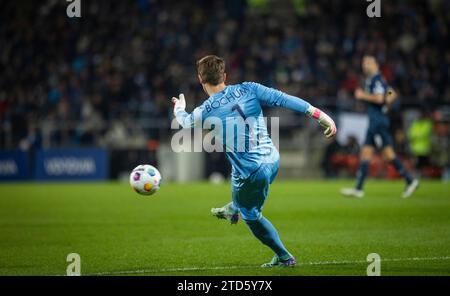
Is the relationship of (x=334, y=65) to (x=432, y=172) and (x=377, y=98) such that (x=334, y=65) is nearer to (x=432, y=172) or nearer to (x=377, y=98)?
(x=432, y=172)

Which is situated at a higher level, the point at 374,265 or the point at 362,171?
the point at 362,171

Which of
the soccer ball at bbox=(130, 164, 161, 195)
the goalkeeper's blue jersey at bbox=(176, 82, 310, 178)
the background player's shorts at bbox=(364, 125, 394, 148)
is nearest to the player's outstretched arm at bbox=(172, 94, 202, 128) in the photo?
the goalkeeper's blue jersey at bbox=(176, 82, 310, 178)

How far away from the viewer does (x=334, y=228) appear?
40.4 ft

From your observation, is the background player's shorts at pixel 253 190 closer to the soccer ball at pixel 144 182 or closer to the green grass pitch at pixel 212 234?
the green grass pitch at pixel 212 234

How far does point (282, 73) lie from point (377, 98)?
10.9 m

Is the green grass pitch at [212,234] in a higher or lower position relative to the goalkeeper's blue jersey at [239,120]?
lower

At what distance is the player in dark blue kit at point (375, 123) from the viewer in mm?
16797

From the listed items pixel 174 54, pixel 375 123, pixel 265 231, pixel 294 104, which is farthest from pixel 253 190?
pixel 174 54

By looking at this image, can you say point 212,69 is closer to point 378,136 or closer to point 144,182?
point 144,182

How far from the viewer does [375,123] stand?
17.0 metres

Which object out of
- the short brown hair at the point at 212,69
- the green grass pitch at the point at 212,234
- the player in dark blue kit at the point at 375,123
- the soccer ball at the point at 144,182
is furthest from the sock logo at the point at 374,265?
the player in dark blue kit at the point at 375,123

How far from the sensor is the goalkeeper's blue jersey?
8.46 metres

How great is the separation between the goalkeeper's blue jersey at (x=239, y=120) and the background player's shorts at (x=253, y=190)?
59 mm

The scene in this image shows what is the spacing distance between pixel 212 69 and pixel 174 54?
2154 centimetres
